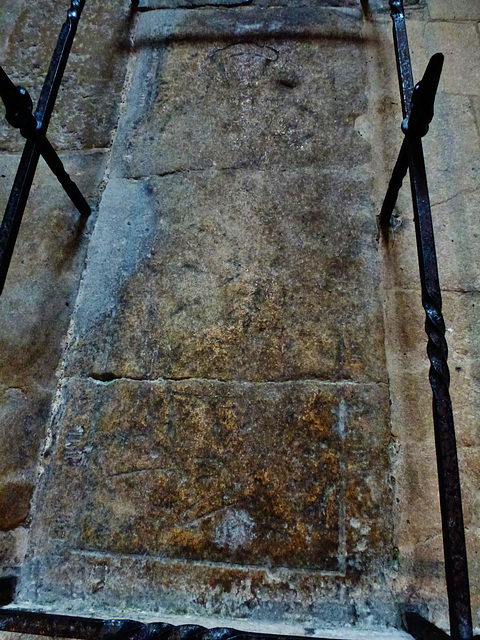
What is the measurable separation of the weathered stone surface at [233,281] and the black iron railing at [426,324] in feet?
0.58

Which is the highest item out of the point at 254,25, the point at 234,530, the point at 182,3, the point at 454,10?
the point at 182,3

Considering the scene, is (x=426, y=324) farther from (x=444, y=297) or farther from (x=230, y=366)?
(x=230, y=366)

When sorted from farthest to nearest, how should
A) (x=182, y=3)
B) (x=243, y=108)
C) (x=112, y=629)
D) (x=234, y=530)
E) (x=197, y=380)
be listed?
(x=182, y=3)
(x=243, y=108)
(x=197, y=380)
(x=234, y=530)
(x=112, y=629)

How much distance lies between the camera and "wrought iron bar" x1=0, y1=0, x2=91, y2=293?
121cm

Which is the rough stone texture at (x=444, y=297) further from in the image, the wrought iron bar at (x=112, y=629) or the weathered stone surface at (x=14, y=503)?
the weathered stone surface at (x=14, y=503)

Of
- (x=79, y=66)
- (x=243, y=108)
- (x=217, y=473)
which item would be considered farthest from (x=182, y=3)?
(x=217, y=473)

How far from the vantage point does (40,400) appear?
139 cm

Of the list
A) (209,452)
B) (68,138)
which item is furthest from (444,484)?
(68,138)

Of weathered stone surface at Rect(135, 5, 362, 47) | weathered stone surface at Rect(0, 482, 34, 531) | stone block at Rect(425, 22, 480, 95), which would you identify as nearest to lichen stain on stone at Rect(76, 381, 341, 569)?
weathered stone surface at Rect(0, 482, 34, 531)

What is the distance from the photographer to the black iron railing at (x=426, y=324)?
87 centimetres

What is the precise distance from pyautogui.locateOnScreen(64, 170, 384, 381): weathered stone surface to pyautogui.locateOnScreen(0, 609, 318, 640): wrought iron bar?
2.05 feet

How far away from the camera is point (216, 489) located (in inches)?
49.7

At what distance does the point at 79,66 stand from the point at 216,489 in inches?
63.5

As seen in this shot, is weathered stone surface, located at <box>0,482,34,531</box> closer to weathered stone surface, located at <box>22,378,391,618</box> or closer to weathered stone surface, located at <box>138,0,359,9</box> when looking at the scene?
weathered stone surface, located at <box>22,378,391,618</box>
